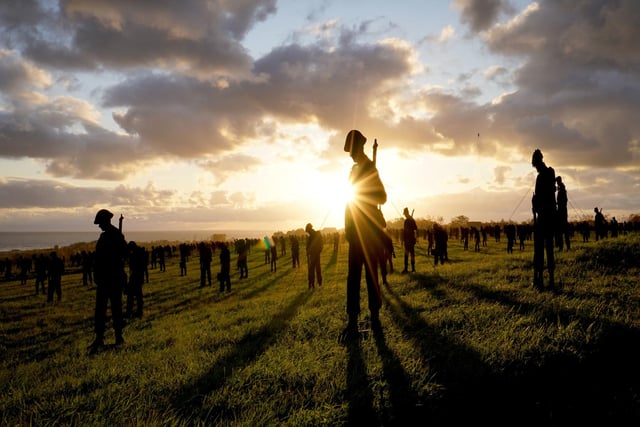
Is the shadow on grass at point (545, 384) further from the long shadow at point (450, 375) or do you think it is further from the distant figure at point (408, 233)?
the distant figure at point (408, 233)

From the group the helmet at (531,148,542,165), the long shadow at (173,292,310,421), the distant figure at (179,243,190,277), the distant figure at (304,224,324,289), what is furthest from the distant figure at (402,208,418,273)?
the distant figure at (179,243,190,277)

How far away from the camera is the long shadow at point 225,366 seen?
3.55 metres

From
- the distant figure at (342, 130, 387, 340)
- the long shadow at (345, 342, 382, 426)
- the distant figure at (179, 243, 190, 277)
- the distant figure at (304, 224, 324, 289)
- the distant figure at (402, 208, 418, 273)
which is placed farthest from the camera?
the distant figure at (179, 243, 190, 277)

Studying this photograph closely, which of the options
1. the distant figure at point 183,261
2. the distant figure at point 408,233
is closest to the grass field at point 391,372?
the distant figure at point 408,233

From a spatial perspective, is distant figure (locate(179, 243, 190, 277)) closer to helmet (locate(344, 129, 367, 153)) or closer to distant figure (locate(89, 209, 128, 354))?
distant figure (locate(89, 209, 128, 354))

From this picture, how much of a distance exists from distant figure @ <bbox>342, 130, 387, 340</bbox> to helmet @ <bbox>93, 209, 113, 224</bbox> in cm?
556

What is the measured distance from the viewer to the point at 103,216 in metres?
7.70

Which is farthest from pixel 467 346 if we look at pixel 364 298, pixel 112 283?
pixel 112 283

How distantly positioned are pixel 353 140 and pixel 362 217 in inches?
43.8

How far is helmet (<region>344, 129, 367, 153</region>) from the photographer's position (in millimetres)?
5184

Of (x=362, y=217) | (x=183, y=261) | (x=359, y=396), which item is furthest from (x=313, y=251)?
(x=183, y=261)

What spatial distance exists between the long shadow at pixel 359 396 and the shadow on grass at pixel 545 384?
1.75ft

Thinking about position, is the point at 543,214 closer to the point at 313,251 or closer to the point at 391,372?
the point at 391,372

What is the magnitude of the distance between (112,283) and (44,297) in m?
22.4
